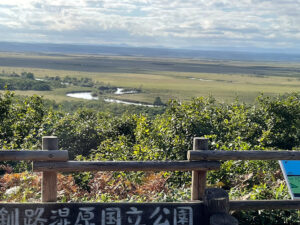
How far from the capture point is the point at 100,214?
14.7ft

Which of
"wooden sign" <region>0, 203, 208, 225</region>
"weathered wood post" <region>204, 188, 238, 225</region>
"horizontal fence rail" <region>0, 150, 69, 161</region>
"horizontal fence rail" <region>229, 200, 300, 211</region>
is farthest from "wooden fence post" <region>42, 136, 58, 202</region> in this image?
"horizontal fence rail" <region>229, 200, 300, 211</region>

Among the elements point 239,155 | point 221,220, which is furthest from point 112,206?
point 239,155

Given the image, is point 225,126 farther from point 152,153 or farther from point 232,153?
point 232,153

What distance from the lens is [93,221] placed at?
14.6 feet

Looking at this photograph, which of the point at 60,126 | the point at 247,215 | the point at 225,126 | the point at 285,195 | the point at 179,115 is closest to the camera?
the point at 247,215

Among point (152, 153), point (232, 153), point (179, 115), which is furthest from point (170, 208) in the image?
point (179, 115)

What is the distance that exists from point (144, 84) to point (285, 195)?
127 m

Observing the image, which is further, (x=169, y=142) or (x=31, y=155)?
(x=169, y=142)

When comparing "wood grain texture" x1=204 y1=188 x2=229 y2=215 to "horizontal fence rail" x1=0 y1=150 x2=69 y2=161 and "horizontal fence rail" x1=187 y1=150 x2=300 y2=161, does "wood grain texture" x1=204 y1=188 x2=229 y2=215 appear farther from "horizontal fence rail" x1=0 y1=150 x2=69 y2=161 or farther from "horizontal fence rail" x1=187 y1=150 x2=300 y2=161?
"horizontal fence rail" x1=0 y1=150 x2=69 y2=161

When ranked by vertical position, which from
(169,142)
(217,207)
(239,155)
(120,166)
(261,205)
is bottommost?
(169,142)

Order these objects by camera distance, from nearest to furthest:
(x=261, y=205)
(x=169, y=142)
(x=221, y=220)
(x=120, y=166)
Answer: (x=221, y=220)
(x=120, y=166)
(x=261, y=205)
(x=169, y=142)

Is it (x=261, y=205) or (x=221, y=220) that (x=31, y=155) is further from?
(x=261, y=205)

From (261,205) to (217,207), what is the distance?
823 millimetres

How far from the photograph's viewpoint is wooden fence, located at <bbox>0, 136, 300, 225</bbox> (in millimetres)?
4426
